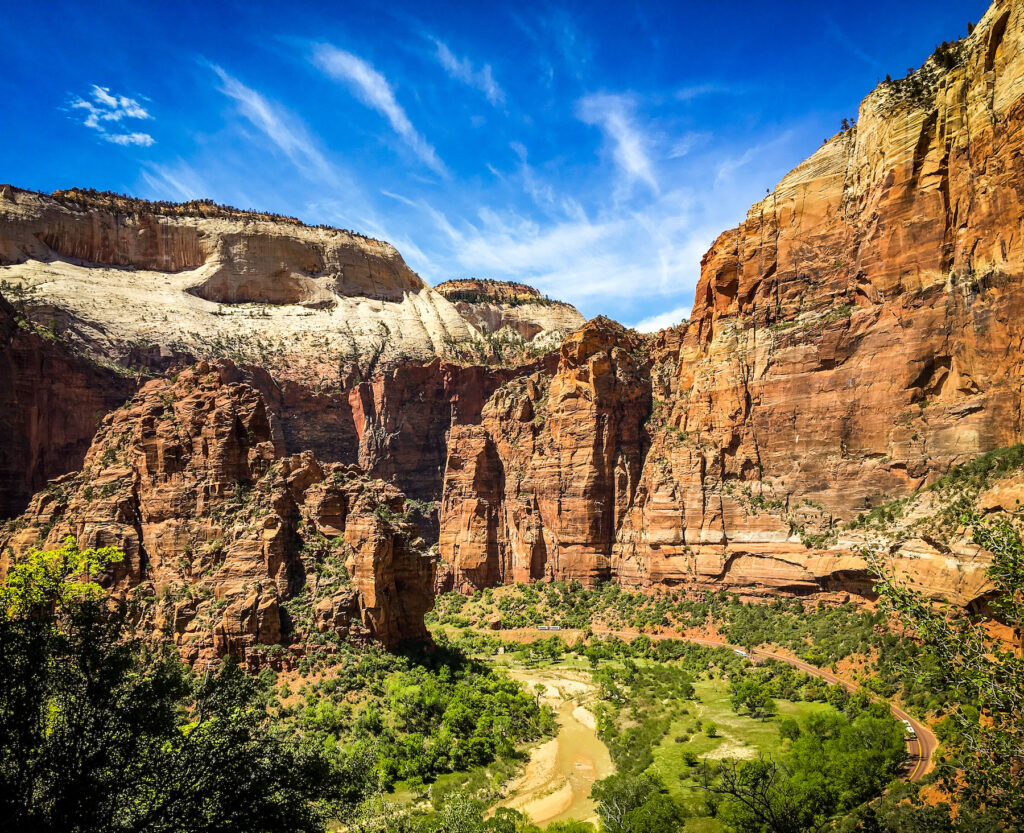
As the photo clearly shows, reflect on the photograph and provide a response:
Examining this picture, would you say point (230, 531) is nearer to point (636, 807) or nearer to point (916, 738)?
point (636, 807)

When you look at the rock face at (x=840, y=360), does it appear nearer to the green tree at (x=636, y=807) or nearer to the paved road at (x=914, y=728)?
the paved road at (x=914, y=728)

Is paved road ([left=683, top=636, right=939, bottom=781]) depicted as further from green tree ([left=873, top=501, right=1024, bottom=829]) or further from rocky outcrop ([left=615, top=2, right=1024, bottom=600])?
green tree ([left=873, top=501, right=1024, bottom=829])

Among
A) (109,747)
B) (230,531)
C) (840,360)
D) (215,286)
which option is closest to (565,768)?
(230,531)

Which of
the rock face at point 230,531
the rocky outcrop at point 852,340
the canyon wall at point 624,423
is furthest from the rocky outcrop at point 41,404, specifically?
the rocky outcrop at point 852,340

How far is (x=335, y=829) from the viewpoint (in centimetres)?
3119

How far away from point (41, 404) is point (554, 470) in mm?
61348

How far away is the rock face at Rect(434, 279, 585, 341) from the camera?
6462 inches

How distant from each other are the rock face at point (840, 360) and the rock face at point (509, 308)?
86952mm

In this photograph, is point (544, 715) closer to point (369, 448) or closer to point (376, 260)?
point (369, 448)

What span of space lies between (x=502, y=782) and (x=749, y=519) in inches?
1420

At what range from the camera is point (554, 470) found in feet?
267

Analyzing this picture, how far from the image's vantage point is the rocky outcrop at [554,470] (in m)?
77.3

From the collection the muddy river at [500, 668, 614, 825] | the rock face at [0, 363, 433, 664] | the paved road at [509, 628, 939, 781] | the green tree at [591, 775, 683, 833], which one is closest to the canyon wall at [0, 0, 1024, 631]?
the rock face at [0, 363, 433, 664]

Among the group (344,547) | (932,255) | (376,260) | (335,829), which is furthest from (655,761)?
(376,260)
